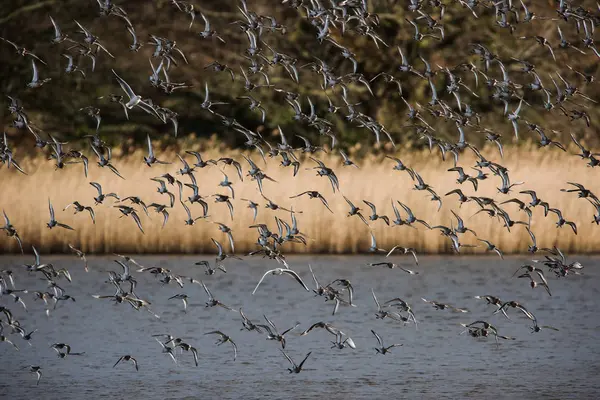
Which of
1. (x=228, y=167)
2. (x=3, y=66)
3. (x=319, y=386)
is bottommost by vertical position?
(x=319, y=386)

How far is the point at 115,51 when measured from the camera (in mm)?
30453

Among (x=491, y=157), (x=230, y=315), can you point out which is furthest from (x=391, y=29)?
(x=230, y=315)

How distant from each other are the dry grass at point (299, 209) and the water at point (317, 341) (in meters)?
0.47

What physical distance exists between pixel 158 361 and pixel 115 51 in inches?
753

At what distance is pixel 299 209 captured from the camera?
20359 millimetres

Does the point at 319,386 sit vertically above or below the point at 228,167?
below

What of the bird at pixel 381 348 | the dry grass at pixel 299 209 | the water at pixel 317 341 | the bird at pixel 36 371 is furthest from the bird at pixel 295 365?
the dry grass at pixel 299 209

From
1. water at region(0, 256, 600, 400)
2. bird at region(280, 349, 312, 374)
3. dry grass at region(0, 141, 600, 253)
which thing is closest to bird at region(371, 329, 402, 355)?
water at region(0, 256, 600, 400)

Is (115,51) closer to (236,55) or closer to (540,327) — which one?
(236,55)

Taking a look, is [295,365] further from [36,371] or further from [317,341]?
[36,371]

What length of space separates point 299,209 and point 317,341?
281 inches

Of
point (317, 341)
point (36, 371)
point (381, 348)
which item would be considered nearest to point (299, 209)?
point (317, 341)

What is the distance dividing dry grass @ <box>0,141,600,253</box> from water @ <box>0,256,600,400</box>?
472mm

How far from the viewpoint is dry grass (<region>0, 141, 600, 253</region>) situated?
771 inches
